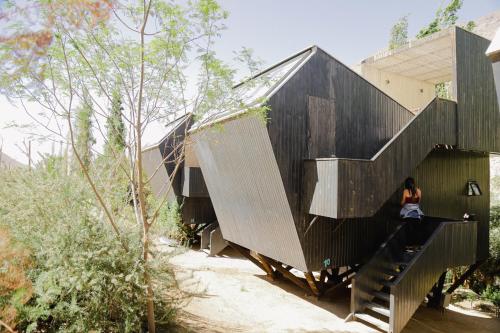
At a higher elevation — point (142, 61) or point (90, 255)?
point (142, 61)

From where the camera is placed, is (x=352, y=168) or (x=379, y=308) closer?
(x=352, y=168)

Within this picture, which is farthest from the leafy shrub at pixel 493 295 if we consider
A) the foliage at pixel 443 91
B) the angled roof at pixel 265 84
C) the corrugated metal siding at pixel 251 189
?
the angled roof at pixel 265 84

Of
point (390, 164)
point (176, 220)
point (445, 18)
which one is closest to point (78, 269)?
point (390, 164)

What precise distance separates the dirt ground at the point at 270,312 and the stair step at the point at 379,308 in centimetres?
52

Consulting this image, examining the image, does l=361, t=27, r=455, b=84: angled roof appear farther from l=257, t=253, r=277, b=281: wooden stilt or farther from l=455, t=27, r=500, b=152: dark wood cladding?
l=257, t=253, r=277, b=281: wooden stilt

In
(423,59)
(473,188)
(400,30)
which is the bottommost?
(473,188)

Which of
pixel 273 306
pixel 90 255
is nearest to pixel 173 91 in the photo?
pixel 90 255

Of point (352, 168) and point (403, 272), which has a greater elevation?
point (352, 168)

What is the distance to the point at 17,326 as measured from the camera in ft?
18.8

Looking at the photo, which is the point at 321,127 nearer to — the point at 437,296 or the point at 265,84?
the point at 265,84

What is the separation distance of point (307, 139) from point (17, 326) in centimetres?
760

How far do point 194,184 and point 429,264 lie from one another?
11.3 meters

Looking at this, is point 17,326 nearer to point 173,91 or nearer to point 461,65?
point 173,91

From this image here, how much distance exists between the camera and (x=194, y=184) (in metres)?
16.6
